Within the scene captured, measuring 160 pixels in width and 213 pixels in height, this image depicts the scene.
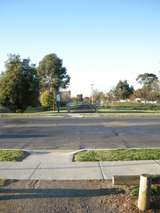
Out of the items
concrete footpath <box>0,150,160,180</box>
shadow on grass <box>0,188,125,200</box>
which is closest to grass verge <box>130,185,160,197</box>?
shadow on grass <box>0,188,125,200</box>

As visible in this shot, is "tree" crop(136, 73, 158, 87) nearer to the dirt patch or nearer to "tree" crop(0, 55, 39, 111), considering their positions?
"tree" crop(0, 55, 39, 111)

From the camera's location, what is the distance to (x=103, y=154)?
36.2 ft

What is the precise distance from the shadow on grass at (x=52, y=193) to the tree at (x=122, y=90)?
104552 mm

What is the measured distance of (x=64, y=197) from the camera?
6.95 metres

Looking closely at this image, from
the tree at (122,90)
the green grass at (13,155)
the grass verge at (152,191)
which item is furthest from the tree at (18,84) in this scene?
the tree at (122,90)

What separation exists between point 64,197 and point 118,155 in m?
4.12

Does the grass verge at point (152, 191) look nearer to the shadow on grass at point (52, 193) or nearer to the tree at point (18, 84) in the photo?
the shadow on grass at point (52, 193)

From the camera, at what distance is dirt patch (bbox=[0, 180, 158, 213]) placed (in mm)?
6328

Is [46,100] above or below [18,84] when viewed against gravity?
below

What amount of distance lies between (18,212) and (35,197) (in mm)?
793

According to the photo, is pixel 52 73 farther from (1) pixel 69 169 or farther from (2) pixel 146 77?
(1) pixel 69 169

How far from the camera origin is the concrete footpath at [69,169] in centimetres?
848

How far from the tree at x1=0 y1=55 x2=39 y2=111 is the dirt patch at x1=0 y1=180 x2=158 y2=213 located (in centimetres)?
3546

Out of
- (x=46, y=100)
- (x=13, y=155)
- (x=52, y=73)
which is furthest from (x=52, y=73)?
(x=13, y=155)
